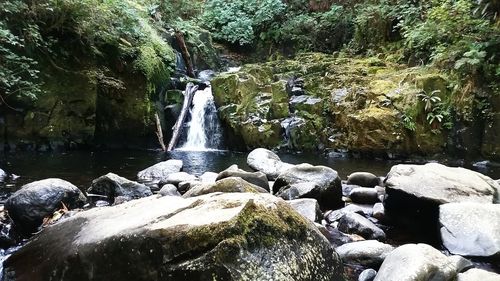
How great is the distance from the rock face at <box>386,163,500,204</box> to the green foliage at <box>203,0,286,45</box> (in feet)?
45.8

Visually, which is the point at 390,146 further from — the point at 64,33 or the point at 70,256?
the point at 70,256

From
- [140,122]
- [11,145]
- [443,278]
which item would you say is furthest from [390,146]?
[11,145]

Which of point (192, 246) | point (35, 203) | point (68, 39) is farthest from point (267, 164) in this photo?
point (68, 39)

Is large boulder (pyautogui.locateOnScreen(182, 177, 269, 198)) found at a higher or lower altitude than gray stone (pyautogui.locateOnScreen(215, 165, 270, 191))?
higher

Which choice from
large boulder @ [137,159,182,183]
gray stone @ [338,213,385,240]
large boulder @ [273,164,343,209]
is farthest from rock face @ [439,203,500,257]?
large boulder @ [137,159,182,183]

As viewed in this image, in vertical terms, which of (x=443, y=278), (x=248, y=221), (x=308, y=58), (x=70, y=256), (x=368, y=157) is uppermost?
(x=308, y=58)

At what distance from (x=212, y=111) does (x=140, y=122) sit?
2.15 m

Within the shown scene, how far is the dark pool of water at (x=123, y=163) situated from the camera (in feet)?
23.6

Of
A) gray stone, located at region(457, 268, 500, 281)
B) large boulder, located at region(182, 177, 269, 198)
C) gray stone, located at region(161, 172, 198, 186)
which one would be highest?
large boulder, located at region(182, 177, 269, 198)

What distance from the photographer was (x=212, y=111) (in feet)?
41.2

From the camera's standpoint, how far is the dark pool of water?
7.20 meters

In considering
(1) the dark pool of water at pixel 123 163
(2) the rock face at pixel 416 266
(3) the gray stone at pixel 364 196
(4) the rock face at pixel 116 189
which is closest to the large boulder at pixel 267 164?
(1) the dark pool of water at pixel 123 163

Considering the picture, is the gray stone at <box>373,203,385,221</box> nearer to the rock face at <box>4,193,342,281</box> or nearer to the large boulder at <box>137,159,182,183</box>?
the rock face at <box>4,193,342,281</box>

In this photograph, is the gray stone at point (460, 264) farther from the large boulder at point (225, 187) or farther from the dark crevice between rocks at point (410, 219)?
the large boulder at point (225, 187)
